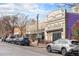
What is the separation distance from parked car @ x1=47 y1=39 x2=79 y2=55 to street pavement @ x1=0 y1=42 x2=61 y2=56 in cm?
13

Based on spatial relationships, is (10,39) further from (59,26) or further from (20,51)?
(59,26)

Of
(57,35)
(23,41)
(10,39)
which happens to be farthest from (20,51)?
(57,35)

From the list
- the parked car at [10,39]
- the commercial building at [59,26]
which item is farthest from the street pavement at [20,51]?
the commercial building at [59,26]

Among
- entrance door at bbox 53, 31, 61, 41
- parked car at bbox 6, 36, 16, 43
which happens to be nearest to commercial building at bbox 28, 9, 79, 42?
entrance door at bbox 53, 31, 61, 41

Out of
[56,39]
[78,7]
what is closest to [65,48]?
[56,39]

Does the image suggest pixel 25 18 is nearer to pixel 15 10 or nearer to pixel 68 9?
pixel 15 10

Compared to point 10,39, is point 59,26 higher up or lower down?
higher up

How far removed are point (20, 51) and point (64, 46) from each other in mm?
836

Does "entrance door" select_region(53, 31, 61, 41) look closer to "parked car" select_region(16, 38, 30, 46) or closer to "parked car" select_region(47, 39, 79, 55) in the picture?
"parked car" select_region(47, 39, 79, 55)

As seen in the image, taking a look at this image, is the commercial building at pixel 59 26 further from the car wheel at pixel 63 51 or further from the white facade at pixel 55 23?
the car wheel at pixel 63 51

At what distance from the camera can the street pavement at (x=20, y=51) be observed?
846 centimetres

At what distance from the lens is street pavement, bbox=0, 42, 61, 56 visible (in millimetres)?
8461

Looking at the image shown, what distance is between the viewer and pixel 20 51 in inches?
337

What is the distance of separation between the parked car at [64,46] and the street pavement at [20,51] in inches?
5.0
